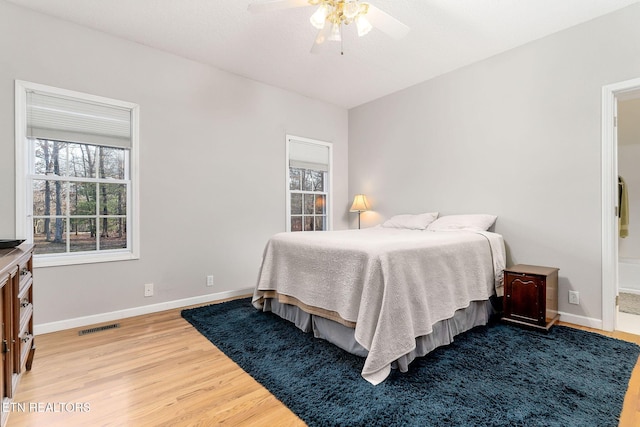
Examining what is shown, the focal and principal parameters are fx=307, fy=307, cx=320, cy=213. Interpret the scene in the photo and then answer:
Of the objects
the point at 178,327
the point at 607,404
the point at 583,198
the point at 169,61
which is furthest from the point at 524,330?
the point at 169,61

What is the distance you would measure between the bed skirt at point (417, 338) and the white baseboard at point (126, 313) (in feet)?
2.68

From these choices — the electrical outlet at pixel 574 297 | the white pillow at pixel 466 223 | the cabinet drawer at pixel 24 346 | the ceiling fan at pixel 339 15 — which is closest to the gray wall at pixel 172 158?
the cabinet drawer at pixel 24 346

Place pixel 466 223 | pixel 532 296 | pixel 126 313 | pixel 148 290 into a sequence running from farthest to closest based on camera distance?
pixel 466 223 → pixel 148 290 → pixel 126 313 → pixel 532 296

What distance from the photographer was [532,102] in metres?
3.05

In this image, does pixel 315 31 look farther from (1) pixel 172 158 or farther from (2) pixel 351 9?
(1) pixel 172 158

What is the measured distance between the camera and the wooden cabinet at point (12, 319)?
51.8 inches

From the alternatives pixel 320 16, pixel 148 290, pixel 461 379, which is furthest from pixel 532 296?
pixel 148 290

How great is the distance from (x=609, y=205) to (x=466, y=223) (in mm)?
1123

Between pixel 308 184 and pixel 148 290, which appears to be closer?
pixel 148 290

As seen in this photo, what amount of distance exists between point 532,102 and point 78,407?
14.0ft

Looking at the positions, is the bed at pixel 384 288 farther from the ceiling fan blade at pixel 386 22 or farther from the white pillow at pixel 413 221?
the ceiling fan blade at pixel 386 22

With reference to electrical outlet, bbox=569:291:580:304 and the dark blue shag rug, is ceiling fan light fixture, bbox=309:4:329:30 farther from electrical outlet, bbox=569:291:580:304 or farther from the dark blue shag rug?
electrical outlet, bbox=569:291:580:304

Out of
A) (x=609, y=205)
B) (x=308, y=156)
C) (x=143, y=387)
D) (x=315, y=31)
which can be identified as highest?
(x=315, y=31)

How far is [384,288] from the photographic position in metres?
1.88
